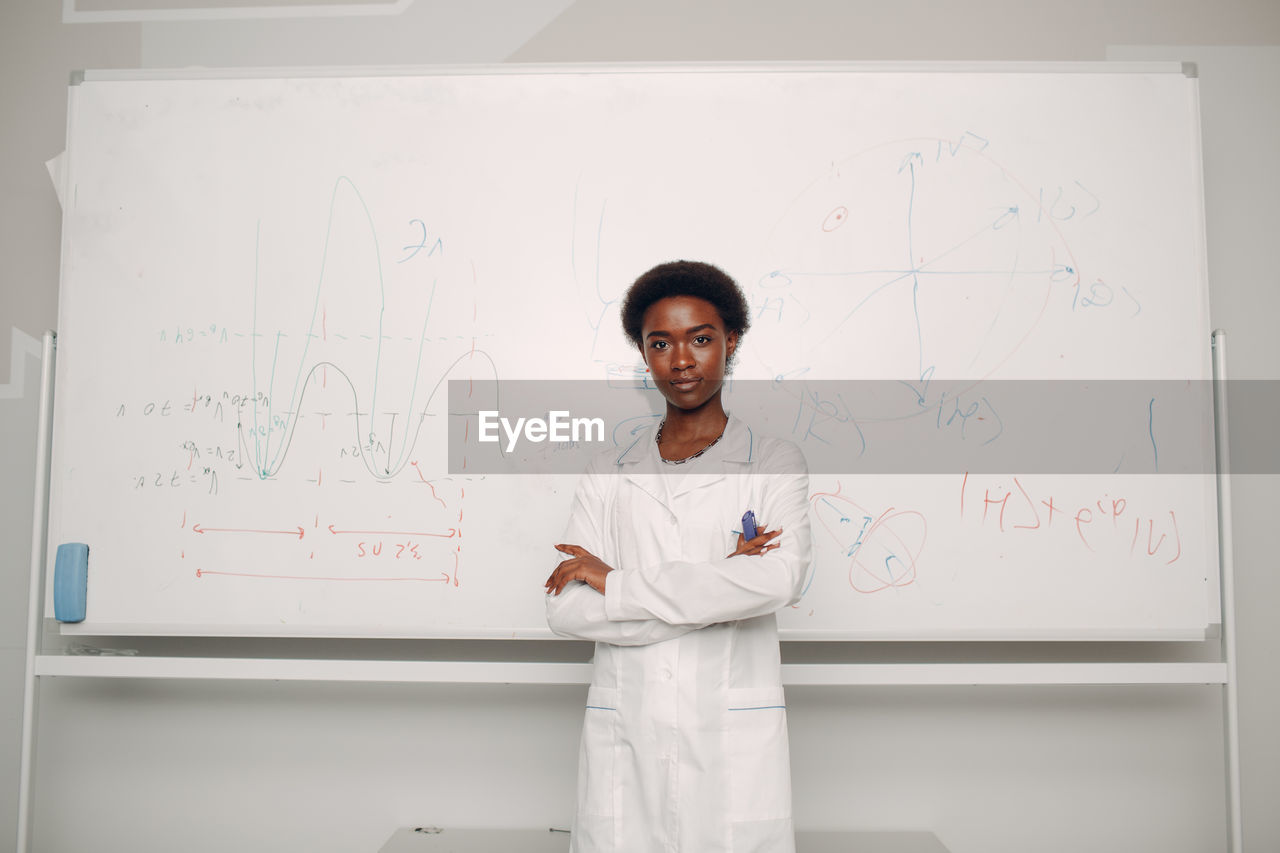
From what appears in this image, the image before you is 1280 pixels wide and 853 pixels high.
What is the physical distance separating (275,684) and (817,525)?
1.39 m

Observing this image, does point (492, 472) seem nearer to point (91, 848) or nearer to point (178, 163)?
point (178, 163)

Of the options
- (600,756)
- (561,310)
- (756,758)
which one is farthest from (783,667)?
(561,310)

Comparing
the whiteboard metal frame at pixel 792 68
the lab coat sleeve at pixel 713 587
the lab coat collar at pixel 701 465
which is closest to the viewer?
the lab coat sleeve at pixel 713 587

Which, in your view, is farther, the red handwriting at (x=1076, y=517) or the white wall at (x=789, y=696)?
the white wall at (x=789, y=696)

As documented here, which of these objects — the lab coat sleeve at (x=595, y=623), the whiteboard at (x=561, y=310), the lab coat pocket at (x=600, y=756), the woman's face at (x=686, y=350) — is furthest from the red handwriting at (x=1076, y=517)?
the lab coat pocket at (x=600, y=756)

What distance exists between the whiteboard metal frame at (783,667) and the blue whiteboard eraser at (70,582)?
0.06 m

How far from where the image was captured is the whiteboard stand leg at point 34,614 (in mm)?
1738

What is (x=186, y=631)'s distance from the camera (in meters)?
1.75

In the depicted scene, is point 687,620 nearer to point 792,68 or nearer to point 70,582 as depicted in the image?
point 792,68

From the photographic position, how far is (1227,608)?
1.67 metres

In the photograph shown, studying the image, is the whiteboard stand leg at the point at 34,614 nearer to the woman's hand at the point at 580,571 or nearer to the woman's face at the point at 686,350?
the woman's hand at the point at 580,571

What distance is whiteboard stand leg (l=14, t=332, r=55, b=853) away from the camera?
68.4 inches

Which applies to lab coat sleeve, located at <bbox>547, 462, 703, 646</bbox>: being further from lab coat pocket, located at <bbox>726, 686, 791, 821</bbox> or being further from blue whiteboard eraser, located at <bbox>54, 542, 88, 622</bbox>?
blue whiteboard eraser, located at <bbox>54, 542, 88, 622</bbox>

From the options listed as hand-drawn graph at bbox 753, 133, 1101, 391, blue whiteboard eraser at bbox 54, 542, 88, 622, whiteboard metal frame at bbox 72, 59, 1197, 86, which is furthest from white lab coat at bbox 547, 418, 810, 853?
blue whiteboard eraser at bbox 54, 542, 88, 622
